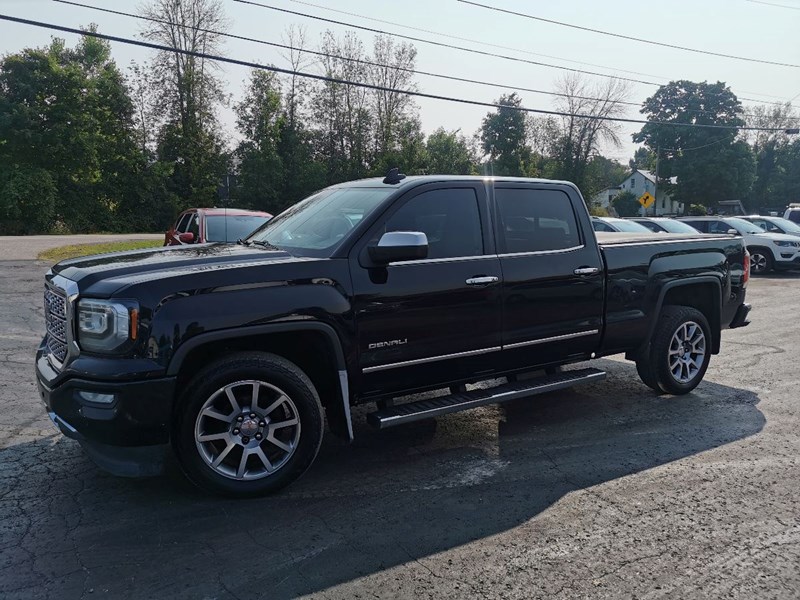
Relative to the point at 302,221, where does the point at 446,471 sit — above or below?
below

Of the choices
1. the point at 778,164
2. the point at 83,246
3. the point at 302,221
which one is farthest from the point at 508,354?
the point at 778,164

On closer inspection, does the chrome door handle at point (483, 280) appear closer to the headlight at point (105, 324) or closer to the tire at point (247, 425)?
the tire at point (247, 425)

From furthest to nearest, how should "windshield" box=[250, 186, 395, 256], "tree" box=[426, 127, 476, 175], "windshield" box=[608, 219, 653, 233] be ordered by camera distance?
"tree" box=[426, 127, 476, 175], "windshield" box=[608, 219, 653, 233], "windshield" box=[250, 186, 395, 256]

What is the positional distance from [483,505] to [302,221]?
2.50 metres

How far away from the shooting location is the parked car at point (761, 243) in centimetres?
1842

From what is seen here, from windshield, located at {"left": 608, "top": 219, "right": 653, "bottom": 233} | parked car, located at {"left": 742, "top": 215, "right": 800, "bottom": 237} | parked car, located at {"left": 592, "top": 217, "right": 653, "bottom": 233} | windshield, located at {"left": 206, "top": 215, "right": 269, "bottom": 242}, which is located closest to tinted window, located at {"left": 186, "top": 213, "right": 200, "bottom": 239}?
windshield, located at {"left": 206, "top": 215, "right": 269, "bottom": 242}

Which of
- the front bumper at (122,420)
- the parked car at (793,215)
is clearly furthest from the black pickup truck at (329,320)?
the parked car at (793,215)

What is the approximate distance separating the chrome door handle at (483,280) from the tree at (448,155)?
48.9 metres

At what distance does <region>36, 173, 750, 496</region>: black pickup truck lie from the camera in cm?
360

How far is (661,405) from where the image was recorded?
5.98 meters

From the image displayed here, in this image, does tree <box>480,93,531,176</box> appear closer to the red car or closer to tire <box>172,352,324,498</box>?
the red car

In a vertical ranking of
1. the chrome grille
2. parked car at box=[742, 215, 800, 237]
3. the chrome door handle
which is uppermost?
parked car at box=[742, 215, 800, 237]

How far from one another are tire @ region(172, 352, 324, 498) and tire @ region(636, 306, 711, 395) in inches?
139

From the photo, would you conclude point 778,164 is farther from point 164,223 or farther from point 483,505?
point 483,505
